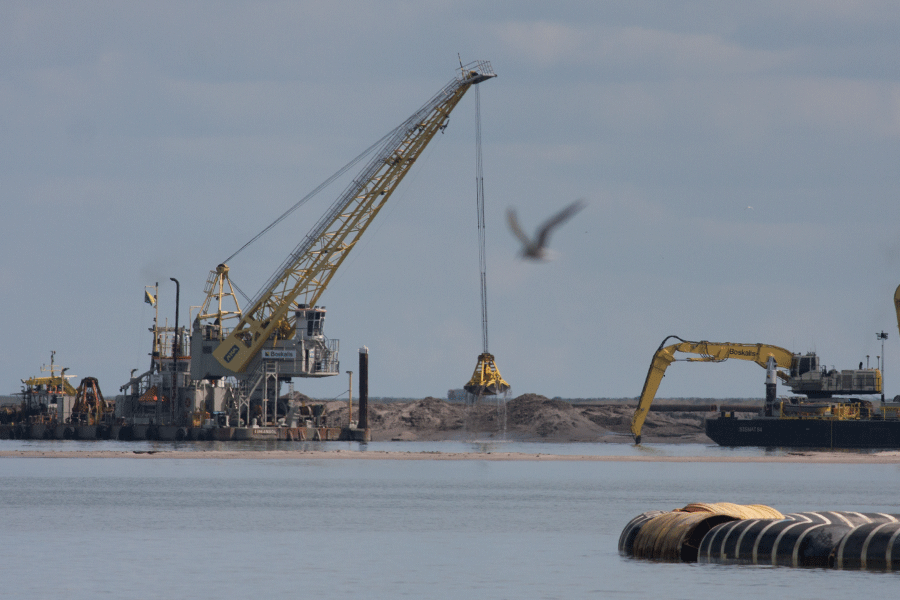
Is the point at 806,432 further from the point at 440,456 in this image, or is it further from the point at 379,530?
the point at 379,530

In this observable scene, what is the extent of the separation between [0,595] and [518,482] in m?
43.0

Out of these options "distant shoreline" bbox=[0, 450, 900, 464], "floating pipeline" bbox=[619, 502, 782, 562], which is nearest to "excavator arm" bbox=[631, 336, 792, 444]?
"distant shoreline" bbox=[0, 450, 900, 464]

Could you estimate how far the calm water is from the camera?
98.4 ft

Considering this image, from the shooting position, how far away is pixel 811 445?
104 m

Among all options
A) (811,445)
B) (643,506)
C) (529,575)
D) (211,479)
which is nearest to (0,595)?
(529,575)

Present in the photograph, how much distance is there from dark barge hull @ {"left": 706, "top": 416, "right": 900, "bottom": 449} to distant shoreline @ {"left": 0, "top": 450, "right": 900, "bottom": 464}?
8.30 feet

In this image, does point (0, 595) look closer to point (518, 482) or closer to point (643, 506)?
point (643, 506)

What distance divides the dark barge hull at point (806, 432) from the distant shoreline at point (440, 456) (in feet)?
8.30

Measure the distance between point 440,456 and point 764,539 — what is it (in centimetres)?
6313

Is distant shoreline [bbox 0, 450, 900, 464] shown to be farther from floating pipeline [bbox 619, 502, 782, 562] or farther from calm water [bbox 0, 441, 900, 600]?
floating pipeline [bbox 619, 502, 782, 562]

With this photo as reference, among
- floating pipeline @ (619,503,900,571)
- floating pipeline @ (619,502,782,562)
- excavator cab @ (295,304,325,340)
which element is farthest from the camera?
excavator cab @ (295,304,325,340)

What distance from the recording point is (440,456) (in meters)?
95.8

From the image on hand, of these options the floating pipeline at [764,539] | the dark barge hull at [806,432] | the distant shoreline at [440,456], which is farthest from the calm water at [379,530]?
the dark barge hull at [806,432]

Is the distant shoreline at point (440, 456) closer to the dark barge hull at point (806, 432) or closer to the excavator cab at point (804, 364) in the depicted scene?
the dark barge hull at point (806, 432)
